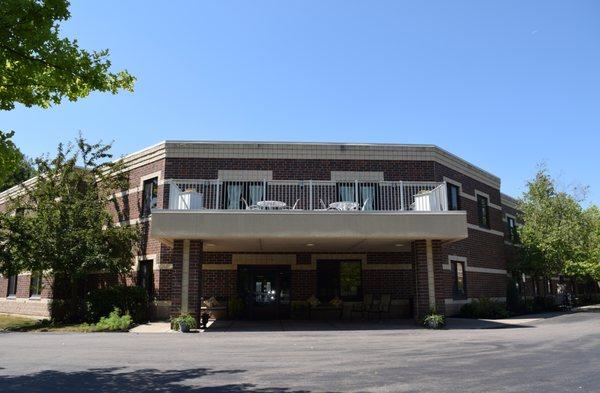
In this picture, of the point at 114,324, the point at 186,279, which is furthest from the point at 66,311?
the point at 186,279

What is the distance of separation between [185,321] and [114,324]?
322 cm

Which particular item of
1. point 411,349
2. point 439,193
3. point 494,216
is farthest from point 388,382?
point 494,216

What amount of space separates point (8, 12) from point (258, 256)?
14.7 m

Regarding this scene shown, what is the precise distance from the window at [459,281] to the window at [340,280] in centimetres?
459

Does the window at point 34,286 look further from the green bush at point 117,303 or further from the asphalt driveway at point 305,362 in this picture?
the asphalt driveway at point 305,362

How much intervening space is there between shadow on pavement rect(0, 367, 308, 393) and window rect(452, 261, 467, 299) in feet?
51.1

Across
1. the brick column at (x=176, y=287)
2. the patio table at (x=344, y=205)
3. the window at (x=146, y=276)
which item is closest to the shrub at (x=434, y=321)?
the patio table at (x=344, y=205)

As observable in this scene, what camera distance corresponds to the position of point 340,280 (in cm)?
2078

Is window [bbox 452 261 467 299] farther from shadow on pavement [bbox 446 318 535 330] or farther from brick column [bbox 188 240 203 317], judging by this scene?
brick column [bbox 188 240 203 317]

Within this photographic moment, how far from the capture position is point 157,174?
21.2 m

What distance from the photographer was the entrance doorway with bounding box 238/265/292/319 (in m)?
20.4

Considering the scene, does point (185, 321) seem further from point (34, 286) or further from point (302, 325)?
point (34, 286)

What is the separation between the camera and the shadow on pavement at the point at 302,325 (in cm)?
1611

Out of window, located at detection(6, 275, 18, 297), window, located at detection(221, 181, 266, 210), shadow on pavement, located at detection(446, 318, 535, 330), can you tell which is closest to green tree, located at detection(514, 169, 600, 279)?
shadow on pavement, located at detection(446, 318, 535, 330)
